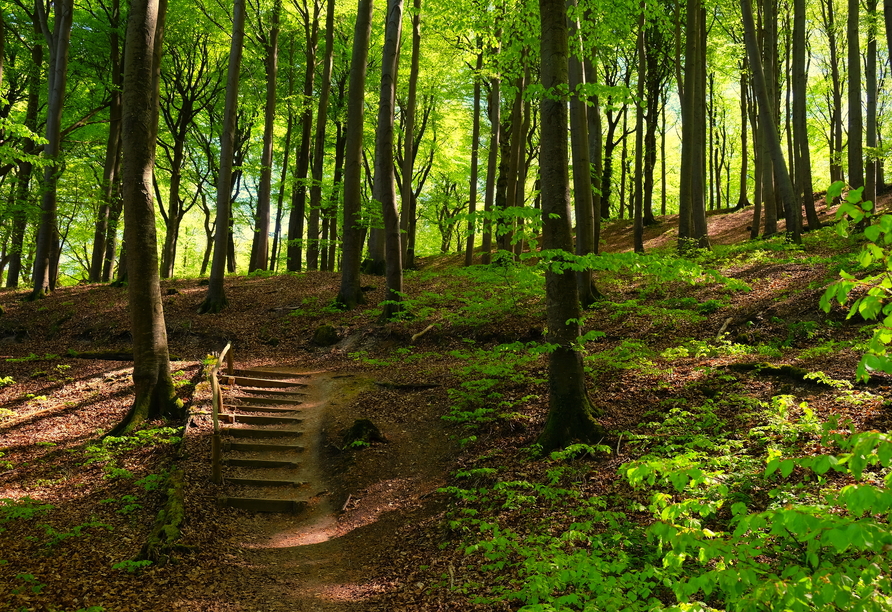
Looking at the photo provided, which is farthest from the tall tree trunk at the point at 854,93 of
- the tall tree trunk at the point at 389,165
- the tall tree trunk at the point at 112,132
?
the tall tree trunk at the point at 112,132

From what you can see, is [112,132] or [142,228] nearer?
[142,228]

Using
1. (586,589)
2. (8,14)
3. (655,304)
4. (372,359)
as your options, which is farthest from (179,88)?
(586,589)

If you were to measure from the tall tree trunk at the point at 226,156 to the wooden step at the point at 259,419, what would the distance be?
7.33 metres

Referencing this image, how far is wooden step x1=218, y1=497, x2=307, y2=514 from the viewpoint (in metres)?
6.70

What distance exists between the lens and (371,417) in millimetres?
8953

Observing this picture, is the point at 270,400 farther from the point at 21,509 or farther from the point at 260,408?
A: the point at 21,509

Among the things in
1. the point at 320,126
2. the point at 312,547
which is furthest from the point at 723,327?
the point at 320,126

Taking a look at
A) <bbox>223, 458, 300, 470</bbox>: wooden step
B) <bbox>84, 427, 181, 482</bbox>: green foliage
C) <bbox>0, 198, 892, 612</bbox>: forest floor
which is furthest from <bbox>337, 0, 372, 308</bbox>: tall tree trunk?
<bbox>223, 458, 300, 470</bbox>: wooden step

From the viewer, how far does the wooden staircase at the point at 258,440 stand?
6949 mm

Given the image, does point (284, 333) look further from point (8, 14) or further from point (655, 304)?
point (8, 14)

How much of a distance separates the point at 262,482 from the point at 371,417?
2.17 meters

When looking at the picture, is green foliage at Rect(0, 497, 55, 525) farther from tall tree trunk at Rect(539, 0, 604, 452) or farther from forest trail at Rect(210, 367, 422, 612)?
tall tree trunk at Rect(539, 0, 604, 452)

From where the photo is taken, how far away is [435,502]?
6.21 meters

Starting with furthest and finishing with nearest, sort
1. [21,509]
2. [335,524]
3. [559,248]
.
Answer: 1. [335,524]
2. [559,248]
3. [21,509]
